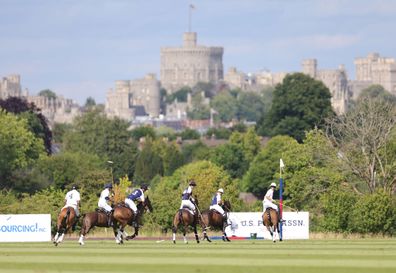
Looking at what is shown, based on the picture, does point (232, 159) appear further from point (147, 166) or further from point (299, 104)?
point (147, 166)

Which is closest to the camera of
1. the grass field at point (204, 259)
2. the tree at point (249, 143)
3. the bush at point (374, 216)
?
the grass field at point (204, 259)

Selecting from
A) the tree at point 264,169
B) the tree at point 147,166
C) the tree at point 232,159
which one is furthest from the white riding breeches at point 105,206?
the tree at point 232,159

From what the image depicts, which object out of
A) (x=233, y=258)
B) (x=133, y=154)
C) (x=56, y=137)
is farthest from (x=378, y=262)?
(x=56, y=137)

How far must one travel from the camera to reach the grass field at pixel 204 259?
27.7m

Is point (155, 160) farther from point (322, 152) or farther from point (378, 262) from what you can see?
point (378, 262)

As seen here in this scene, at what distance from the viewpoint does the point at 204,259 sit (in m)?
30.1

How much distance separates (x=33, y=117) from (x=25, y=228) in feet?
255

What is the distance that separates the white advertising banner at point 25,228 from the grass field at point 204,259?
1280cm

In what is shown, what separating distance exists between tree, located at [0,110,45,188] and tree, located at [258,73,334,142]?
33.6 metres

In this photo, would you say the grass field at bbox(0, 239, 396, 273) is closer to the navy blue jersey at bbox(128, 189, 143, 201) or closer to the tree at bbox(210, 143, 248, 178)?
the navy blue jersey at bbox(128, 189, 143, 201)

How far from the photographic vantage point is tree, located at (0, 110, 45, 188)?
88812mm

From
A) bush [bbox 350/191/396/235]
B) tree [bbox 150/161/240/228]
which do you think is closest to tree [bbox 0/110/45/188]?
tree [bbox 150/161/240/228]

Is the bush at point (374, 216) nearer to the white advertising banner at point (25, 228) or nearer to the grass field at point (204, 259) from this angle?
the white advertising banner at point (25, 228)

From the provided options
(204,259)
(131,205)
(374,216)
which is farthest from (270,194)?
(374,216)
